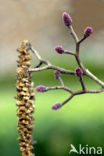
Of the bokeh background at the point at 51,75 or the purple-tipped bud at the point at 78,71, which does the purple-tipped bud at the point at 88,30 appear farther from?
the bokeh background at the point at 51,75

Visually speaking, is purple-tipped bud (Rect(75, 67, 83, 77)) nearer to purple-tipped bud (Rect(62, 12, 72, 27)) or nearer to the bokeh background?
purple-tipped bud (Rect(62, 12, 72, 27))

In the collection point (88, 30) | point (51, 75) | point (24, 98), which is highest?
point (51, 75)

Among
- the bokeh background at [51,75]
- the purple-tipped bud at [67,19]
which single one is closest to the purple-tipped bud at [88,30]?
the purple-tipped bud at [67,19]

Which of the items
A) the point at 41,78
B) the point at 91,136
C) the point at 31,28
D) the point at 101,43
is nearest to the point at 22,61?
the point at 91,136

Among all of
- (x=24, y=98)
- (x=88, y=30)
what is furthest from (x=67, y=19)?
(x=24, y=98)

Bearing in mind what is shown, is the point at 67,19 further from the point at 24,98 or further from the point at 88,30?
the point at 24,98

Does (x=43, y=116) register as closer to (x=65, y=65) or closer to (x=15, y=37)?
(x=65, y=65)
